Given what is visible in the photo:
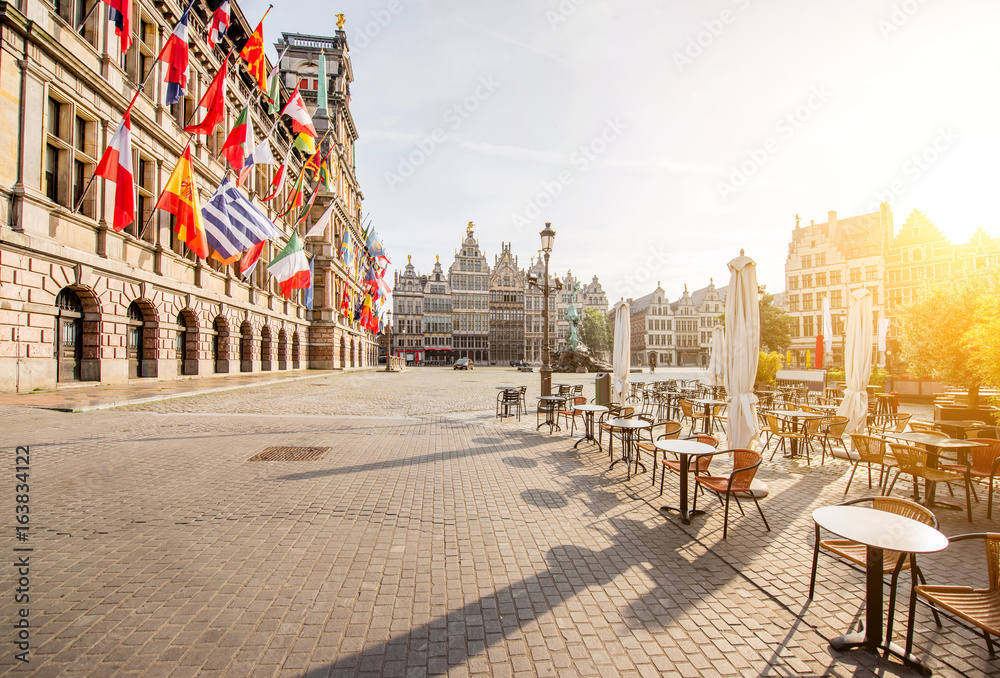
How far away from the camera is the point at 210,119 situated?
52.6 ft

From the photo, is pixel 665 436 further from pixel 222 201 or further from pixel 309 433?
pixel 222 201

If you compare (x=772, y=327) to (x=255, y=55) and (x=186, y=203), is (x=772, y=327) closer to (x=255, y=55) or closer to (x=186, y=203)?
(x=255, y=55)

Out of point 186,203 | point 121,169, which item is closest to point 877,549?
point 121,169

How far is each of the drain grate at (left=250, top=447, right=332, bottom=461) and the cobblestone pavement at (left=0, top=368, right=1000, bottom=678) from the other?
1.23 feet

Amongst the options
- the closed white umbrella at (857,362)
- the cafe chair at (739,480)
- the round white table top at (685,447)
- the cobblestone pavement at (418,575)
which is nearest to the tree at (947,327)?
the closed white umbrella at (857,362)

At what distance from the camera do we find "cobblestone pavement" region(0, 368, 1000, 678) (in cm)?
278

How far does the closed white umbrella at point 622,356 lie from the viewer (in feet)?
36.8

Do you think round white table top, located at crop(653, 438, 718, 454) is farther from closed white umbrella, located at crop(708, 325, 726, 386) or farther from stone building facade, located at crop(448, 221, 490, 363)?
stone building facade, located at crop(448, 221, 490, 363)

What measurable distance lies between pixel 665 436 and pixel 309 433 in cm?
753

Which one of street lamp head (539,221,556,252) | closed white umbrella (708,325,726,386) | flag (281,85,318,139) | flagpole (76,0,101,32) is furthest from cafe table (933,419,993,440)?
flagpole (76,0,101,32)

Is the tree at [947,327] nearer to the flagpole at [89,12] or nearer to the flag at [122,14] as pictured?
the flag at [122,14]

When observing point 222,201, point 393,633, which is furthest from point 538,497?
point 222,201

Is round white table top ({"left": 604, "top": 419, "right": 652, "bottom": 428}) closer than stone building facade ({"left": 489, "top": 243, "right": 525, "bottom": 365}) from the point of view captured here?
Yes

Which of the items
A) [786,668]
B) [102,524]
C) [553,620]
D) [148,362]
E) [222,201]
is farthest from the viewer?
[148,362]
